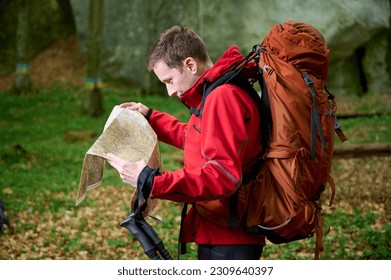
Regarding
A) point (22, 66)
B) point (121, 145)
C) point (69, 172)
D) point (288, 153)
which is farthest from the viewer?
point (22, 66)

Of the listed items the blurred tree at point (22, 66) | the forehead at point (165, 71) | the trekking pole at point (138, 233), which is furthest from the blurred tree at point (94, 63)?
the trekking pole at point (138, 233)

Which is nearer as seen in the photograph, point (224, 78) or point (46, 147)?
point (224, 78)

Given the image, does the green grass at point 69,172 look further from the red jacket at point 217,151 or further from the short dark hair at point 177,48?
the short dark hair at point 177,48

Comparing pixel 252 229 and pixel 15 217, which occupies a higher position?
pixel 252 229

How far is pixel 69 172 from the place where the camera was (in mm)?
8805

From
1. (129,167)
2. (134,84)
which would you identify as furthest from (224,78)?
(134,84)

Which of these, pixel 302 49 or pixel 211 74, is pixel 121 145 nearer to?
pixel 211 74

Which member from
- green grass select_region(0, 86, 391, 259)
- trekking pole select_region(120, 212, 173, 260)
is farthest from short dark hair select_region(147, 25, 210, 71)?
green grass select_region(0, 86, 391, 259)

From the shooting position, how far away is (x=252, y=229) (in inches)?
102

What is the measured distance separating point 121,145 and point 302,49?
97cm

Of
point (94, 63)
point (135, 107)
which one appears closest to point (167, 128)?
point (135, 107)
